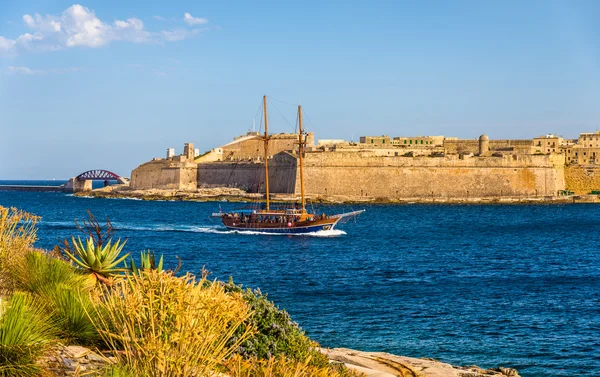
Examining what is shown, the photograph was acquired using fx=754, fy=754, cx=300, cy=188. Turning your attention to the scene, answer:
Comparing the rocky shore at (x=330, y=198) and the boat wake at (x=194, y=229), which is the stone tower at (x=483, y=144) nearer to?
the rocky shore at (x=330, y=198)

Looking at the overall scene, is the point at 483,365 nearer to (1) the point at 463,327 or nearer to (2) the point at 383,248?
(1) the point at 463,327

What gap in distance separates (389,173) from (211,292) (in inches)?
1678

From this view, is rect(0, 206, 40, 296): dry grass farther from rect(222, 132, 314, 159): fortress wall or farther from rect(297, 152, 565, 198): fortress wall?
rect(222, 132, 314, 159): fortress wall

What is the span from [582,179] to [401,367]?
4782 cm

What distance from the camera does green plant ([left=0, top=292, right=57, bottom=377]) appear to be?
4.24m

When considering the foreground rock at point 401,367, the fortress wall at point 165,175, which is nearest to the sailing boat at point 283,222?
the foreground rock at point 401,367

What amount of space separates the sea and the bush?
3.96 meters

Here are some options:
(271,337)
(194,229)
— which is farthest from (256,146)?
(271,337)

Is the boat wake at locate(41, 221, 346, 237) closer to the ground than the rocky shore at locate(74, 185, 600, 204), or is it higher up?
closer to the ground

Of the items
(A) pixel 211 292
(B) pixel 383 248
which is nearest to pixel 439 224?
(B) pixel 383 248

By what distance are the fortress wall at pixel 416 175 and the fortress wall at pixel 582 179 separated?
4.91 metres

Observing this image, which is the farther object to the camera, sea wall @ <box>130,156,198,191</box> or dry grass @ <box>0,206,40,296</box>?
sea wall @ <box>130,156,198,191</box>

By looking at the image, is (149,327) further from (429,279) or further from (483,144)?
(483,144)

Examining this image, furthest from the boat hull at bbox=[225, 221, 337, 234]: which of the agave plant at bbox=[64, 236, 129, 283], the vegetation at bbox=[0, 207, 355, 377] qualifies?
the vegetation at bbox=[0, 207, 355, 377]
